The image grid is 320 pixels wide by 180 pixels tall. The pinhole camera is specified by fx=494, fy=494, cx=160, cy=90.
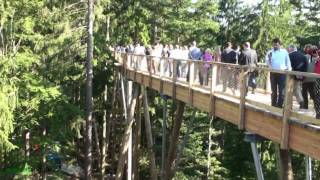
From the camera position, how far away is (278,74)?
7.93 meters

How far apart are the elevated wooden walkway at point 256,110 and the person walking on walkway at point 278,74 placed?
0.15 metres

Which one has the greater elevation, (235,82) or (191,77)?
(235,82)

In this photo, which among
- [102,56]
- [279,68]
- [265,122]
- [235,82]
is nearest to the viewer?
[265,122]

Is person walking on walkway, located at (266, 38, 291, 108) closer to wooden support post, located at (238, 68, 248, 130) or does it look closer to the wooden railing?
the wooden railing

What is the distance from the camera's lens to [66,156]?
29.5 m

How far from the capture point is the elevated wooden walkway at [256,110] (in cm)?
694

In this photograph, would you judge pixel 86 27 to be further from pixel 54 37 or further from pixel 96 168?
pixel 96 168

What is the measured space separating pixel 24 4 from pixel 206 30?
51.1 feet

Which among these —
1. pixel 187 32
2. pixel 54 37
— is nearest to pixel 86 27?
pixel 54 37

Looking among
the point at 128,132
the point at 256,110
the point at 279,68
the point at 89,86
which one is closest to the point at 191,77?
the point at 279,68

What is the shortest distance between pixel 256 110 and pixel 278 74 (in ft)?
2.74

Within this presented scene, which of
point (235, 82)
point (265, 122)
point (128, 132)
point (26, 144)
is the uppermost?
point (235, 82)

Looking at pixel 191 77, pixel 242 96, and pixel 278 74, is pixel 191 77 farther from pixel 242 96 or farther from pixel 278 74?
pixel 278 74

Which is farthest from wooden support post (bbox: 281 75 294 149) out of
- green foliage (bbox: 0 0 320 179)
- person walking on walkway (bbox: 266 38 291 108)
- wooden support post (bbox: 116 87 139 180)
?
wooden support post (bbox: 116 87 139 180)
